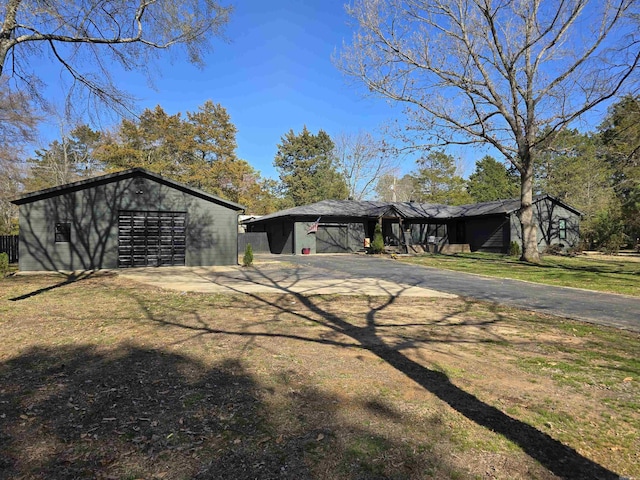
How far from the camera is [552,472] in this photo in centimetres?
230

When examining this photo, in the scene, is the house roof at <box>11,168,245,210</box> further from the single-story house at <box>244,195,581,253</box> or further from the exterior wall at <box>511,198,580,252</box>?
the exterior wall at <box>511,198,580,252</box>

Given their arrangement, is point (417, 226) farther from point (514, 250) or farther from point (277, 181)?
point (277, 181)

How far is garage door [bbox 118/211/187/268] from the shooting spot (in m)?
A: 15.7

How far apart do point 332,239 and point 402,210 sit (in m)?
5.84

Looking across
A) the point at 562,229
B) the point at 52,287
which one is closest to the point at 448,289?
the point at 52,287

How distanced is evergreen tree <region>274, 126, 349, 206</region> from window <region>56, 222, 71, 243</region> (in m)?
33.7

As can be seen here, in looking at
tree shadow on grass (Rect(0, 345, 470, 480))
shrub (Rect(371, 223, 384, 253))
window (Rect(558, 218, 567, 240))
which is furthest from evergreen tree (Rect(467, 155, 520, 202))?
tree shadow on grass (Rect(0, 345, 470, 480))

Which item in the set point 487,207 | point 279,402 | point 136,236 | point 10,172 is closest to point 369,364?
point 279,402

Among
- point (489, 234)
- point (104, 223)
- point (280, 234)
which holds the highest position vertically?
point (104, 223)

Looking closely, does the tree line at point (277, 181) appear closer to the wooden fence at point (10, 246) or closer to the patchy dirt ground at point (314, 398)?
the wooden fence at point (10, 246)

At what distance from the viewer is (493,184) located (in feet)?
152

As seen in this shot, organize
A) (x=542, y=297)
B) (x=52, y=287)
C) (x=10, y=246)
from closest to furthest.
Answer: (x=542, y=297)
(x=52, y=287)
(x=10, y=246)

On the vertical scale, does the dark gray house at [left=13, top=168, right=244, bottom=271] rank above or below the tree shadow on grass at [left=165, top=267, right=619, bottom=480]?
above

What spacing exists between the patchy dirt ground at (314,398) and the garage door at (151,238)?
10118 mm
